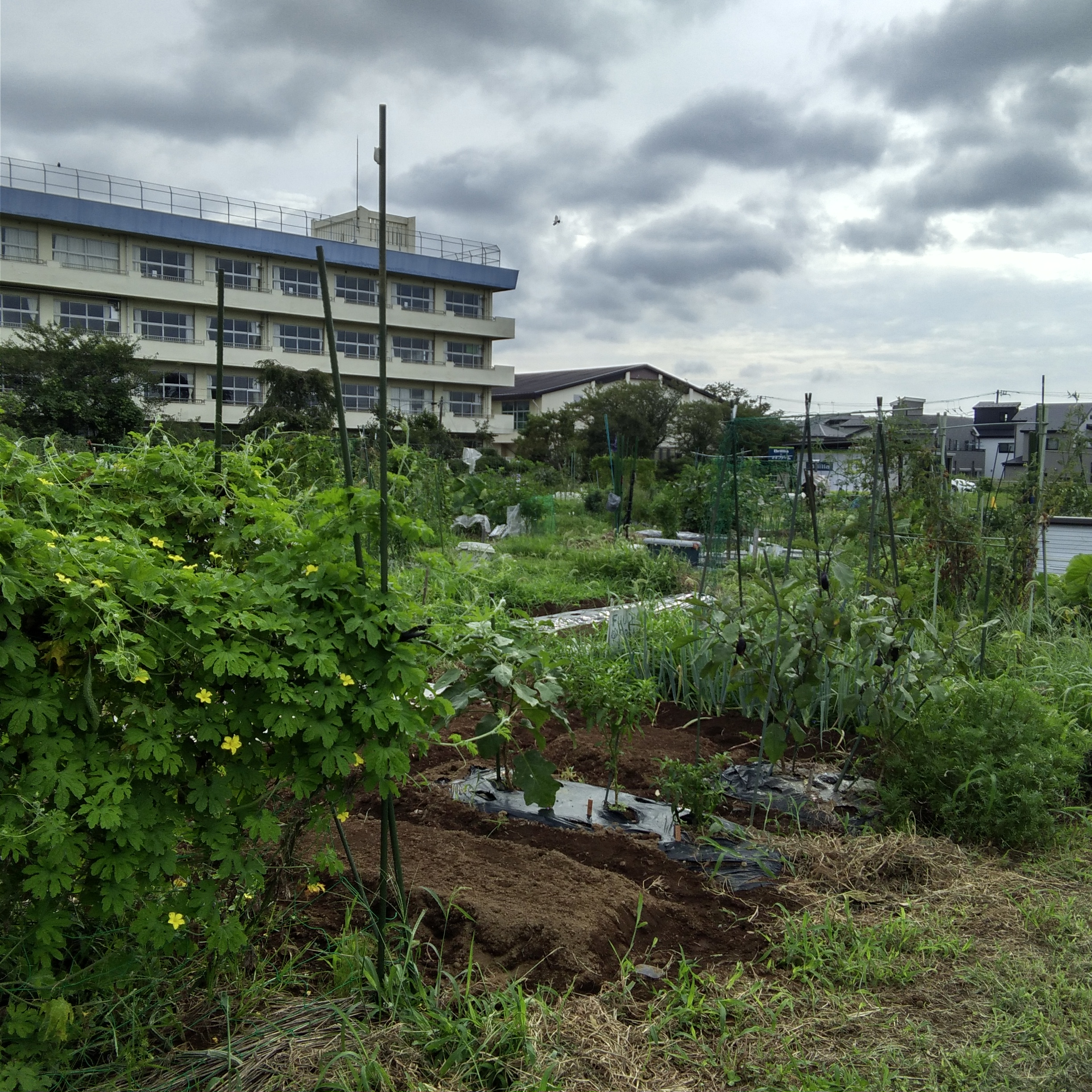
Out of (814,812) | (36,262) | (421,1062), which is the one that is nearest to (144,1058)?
(421,1062)

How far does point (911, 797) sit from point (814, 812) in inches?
16.3

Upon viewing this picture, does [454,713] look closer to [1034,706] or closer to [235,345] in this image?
[1034,706]

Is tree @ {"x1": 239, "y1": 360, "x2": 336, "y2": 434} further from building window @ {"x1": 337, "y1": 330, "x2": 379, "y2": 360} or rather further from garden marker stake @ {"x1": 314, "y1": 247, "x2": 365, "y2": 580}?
garden marker stake @ {"x1": 314, "y1": 247, "x2": 365, "y2": 580}

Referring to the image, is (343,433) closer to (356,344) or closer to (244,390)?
(244,390)

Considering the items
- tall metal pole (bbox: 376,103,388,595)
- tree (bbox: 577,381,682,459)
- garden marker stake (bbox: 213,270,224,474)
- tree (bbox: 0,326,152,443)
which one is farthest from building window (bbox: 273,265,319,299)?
tall metal pole (bbox: 376,103,388,595)

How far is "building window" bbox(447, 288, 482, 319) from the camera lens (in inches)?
1899

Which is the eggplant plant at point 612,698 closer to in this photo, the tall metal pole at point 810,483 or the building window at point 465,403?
the tall metal pole at point 810,483

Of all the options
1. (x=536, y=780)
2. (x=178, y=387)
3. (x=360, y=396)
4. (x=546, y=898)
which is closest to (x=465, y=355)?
(x=360, y=396)

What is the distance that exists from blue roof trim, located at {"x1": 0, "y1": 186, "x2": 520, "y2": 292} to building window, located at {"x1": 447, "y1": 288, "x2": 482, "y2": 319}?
74cm

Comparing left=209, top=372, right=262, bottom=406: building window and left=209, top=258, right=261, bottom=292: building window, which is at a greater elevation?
left=209, top=258, right=261, bottom=292: building window

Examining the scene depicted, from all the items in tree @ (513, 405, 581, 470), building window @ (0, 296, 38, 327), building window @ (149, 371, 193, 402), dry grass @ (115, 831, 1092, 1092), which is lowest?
dry grass @ (115, 831, 1092, 1092)

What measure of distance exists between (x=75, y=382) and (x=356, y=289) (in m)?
20.2

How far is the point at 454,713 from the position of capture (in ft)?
8.16

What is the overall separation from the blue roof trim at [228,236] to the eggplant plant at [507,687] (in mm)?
32639
